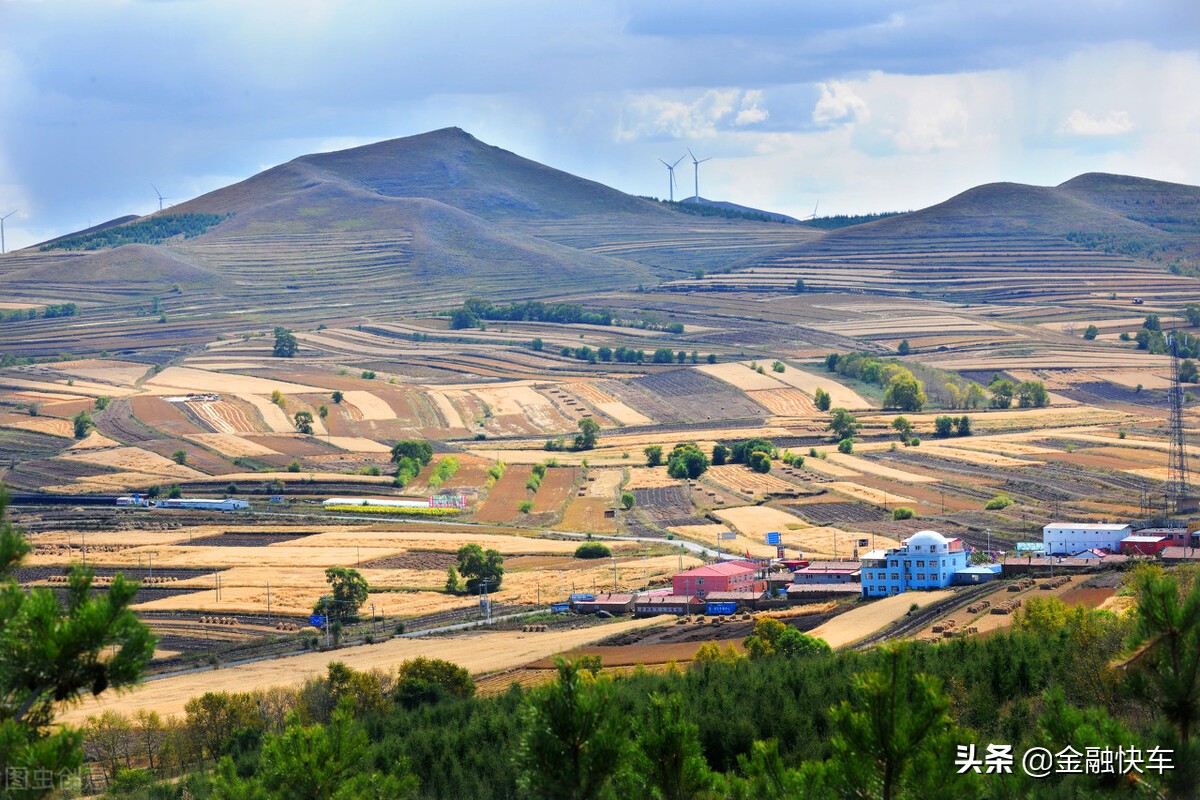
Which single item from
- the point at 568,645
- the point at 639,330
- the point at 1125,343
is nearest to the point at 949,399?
the point at 1125,343

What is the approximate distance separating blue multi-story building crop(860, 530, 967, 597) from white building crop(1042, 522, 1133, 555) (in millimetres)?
8304

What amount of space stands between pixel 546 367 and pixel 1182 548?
10152 cm

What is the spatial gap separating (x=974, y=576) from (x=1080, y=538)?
9.21 meters

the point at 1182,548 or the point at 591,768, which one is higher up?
the point at 591,768

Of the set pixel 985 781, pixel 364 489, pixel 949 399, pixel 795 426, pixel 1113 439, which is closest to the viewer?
pixel 985 781

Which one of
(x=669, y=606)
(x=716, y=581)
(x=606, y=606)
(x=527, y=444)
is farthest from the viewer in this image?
(x=527, y=444)

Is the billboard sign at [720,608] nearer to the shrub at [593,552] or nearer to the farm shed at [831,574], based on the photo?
the farm shed at [831,574]

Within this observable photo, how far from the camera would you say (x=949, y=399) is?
141875 millimetres

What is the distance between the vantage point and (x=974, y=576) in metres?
68.6

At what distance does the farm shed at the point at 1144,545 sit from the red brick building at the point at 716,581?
720 inches

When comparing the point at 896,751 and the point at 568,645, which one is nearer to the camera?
the point at 896,751

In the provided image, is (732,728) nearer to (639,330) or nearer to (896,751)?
(896,751)

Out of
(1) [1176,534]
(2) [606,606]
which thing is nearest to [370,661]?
(2) [606,606]

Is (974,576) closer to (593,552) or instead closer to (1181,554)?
(1181,554)
